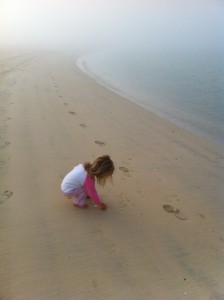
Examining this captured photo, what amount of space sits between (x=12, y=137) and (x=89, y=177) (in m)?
2.26

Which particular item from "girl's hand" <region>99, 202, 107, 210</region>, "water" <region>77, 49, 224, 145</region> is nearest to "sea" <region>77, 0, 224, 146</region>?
"water" <region>77, 49, 224, 145</region>

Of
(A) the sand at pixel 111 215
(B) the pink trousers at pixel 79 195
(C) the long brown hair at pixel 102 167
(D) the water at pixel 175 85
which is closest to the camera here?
(A) the sand at pixel 111 215

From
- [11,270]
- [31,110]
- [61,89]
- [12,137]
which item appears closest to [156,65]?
[61,89]

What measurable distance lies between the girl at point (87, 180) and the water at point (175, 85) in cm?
416

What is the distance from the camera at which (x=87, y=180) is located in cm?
437

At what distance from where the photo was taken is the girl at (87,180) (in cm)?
432

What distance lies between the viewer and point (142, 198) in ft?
16.2

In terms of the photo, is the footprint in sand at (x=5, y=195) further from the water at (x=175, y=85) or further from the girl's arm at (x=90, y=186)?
the water at (x=175, y=85)

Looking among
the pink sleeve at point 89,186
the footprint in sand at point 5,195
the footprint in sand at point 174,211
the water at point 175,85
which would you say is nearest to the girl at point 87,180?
the pink sleeve at point 89,186

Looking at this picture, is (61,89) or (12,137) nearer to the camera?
(12,137)

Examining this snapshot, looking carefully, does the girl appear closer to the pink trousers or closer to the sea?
the pink trousers

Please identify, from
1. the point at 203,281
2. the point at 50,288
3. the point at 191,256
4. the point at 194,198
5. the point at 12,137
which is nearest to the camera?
the point at 50,288

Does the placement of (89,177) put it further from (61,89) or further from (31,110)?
(61,89)

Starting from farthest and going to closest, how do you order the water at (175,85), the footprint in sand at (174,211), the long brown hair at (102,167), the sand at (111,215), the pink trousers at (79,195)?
the water at (175,85), the footprint in sand at (174,211), the pink trousers at (79,195), the long brown hair at (102,167), the sand at (111,215)
